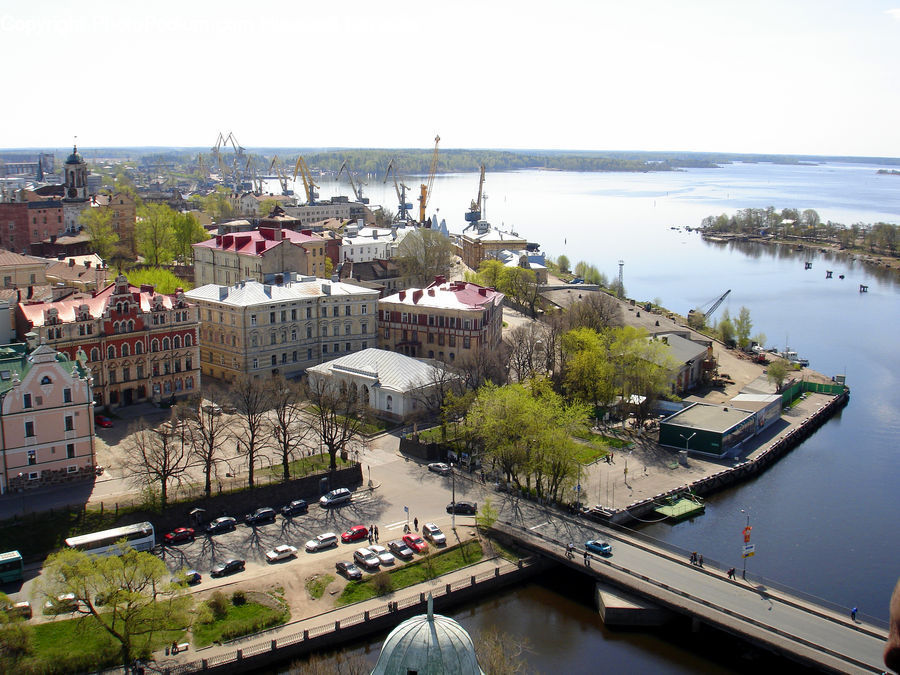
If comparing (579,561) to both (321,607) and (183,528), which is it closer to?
(321,607)

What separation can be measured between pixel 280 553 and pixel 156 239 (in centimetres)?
5121

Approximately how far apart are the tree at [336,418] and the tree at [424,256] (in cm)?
2918

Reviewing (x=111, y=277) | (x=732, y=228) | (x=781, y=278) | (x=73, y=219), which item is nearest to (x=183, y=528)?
(x=111, y=277)

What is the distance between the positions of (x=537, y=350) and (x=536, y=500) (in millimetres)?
15990

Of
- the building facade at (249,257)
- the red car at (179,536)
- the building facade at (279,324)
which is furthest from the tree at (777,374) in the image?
the red car at (179,536)

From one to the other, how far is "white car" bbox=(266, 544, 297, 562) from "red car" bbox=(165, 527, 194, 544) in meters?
3.09

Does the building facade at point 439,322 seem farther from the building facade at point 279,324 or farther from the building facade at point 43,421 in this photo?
the building facade at point 43,421

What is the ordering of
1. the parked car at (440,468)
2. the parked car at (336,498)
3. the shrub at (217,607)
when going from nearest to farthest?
the shrub at (217,607)
the parked car at (336,498)
the parked car at (440,468)

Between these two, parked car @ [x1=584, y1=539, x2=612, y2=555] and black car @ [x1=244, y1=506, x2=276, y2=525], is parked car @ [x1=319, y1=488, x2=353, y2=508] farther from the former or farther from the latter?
parked car @ [x1=584, y1=539, x2=612, y2=555]

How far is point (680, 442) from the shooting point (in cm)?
3906

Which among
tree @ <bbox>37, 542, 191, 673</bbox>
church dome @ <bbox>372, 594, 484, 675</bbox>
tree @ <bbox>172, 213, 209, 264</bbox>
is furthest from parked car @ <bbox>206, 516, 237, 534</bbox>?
tree @ <bbox>172, 213, 209, 264</bbox>

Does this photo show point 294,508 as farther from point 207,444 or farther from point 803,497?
point 803,497

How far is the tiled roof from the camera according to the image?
40.3 metres

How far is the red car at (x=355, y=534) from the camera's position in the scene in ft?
91.5
